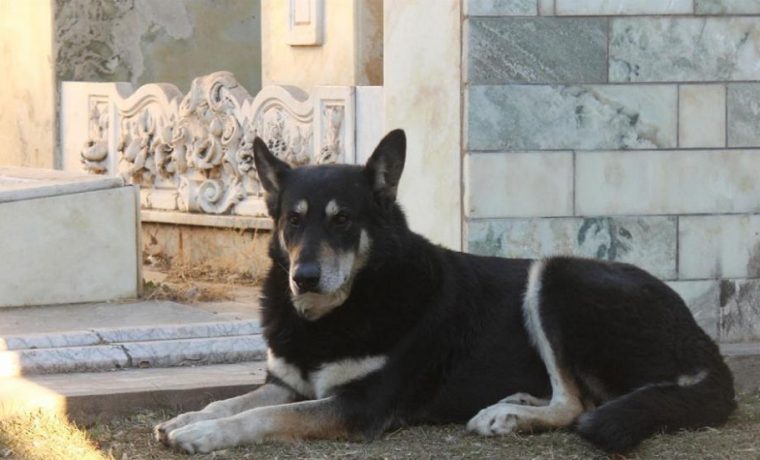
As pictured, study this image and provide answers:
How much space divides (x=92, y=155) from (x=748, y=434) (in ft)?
22.6

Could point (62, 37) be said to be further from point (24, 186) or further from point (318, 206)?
point (318, 206)

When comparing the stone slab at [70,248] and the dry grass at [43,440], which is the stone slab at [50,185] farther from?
the dry grass at [43,440]

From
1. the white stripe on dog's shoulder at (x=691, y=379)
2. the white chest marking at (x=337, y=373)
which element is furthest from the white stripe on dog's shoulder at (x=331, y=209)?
the white stripe on dog's shoulder at (x=691, y=379)

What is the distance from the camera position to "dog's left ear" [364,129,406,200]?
6371mm

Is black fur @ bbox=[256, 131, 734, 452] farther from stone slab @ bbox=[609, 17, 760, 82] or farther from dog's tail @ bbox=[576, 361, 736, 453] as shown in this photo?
stone slab @ bbox=[609, 17, 760, 82]

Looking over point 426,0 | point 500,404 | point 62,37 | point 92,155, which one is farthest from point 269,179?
point 62,37

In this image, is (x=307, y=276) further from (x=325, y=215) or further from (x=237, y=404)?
(x=237, y=404)

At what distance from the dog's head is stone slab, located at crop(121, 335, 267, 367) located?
4.94 feet

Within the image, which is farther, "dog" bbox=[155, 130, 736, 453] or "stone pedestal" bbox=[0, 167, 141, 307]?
"stone pedestal" bbox=[0, 167, 141, 307]

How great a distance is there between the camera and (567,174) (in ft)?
26.3

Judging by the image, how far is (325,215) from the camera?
6172 millimetres

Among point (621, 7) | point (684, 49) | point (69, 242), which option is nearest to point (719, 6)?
point (684, 49)

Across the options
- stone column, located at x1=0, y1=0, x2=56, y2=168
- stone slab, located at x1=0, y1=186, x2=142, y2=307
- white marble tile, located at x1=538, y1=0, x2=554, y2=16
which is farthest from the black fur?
stone column, located at x1=0, y1=0, x2=56, y2=168

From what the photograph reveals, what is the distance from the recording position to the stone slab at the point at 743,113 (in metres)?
8.16
